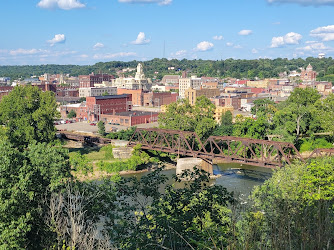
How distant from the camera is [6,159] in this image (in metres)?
12.7

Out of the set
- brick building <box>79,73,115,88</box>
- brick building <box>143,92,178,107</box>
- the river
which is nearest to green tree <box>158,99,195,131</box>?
the river

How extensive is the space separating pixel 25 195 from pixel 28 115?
2187 cm

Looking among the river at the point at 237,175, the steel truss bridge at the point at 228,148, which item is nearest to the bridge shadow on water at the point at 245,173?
the river at the point at 237,175

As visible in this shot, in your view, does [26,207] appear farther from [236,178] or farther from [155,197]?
[236,178]

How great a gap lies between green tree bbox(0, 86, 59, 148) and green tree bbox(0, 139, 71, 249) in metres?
18.8

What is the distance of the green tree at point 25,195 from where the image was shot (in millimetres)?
11648

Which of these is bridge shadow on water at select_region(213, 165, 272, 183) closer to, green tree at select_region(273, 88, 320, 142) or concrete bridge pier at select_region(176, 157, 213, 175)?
concrete bridge pier at select_region(176, 157, 213, 175)

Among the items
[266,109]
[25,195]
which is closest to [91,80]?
[266,109]

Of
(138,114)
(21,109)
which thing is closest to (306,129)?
(138,114)

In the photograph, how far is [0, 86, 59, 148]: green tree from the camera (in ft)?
105

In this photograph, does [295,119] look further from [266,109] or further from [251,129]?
[266,109]

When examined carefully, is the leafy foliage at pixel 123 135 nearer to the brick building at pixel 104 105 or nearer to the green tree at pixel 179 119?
the green tree at pixel 179 119

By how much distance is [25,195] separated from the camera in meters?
12.5

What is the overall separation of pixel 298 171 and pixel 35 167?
1039 centimetres
